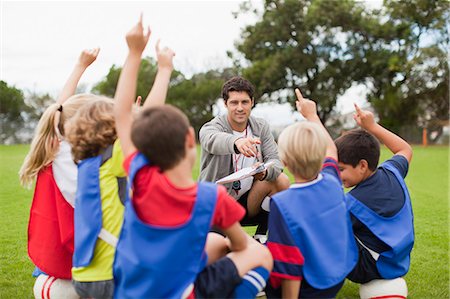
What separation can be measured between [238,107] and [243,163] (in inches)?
18.4

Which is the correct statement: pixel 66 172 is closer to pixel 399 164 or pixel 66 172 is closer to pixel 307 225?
pixel 307 225

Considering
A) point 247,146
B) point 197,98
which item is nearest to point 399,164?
point 247,146

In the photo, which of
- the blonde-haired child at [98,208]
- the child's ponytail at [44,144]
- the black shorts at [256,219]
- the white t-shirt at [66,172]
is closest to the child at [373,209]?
the black shorts at [256,219]

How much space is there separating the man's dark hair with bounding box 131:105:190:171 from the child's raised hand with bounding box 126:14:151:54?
45 cm

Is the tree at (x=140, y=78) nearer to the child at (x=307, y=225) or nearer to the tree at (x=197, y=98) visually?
the tree at (x=197, y=98)

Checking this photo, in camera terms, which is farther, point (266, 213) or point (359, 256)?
point (266, 213)

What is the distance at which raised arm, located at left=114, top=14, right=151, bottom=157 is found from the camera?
8.13 ft

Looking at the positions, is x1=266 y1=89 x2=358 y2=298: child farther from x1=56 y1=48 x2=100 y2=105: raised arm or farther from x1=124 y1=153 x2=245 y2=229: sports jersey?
x1=56 y1=48 x2=100 y2=105: raised arm

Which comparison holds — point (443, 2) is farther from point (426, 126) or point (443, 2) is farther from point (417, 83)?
point (426, 126)

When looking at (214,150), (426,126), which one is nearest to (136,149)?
(214,150)

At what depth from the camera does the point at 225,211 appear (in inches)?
92.3

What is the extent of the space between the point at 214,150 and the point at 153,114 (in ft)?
6.53

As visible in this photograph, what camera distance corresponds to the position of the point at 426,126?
34.2 m

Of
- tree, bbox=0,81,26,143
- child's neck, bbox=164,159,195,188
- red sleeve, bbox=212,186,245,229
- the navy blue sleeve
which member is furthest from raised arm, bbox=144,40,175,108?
tree, bbox=0,81,26,143
